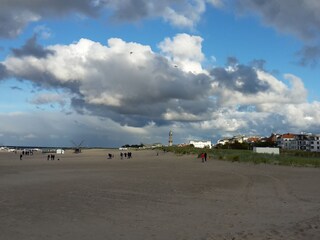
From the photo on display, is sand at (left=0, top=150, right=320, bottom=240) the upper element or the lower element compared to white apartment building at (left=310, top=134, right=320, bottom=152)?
lower

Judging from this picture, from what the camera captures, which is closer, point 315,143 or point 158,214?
point 158,214

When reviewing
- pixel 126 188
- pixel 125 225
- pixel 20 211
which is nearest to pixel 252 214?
pixel 125 225

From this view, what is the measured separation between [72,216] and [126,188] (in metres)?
8.56

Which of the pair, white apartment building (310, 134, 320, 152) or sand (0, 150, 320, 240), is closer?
sand (0, 150, 320, 240)

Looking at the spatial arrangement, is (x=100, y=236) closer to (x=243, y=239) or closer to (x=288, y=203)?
(x=243, y=239)

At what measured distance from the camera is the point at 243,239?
30.1ft

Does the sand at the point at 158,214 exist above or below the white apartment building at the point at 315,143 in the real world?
below

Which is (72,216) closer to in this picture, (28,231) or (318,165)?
(28,231)

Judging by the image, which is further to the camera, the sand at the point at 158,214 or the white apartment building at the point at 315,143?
the white apartment building at the point at 315,143

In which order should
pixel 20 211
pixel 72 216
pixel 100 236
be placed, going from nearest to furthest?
pixel 100 236 < pixel 72 216 < pixel 20 211

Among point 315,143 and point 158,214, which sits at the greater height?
point 315,143

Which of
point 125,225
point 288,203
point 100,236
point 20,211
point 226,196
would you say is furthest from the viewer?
point 226,196

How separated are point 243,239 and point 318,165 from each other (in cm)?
4044

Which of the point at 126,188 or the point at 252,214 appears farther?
the point at 126,188
